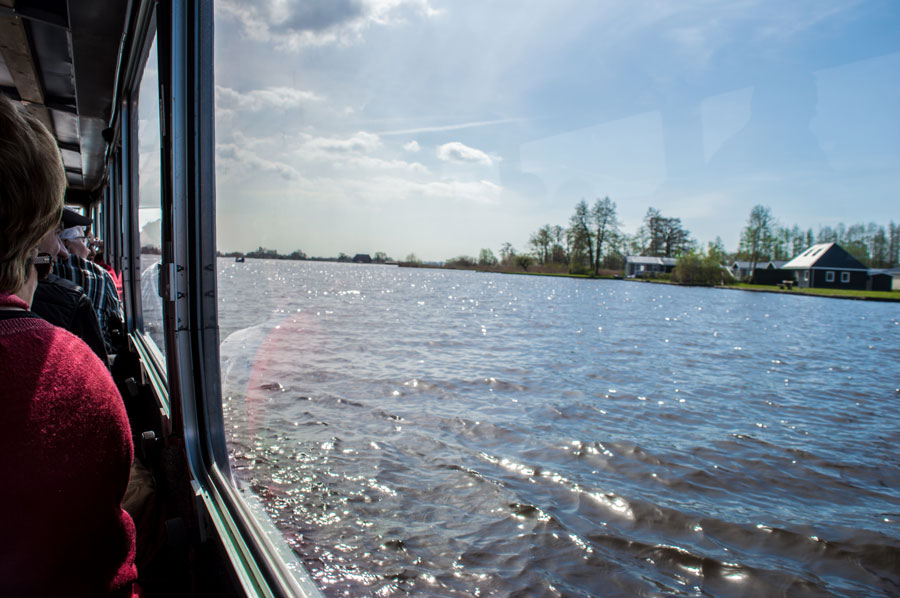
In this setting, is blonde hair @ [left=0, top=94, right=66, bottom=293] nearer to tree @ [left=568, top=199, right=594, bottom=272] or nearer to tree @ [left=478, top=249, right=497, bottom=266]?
tree @ [left=568, top=199, right=594, bottom=272]

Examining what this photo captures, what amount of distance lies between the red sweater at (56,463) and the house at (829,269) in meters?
17.9

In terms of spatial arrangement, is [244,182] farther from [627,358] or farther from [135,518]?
[627,358]

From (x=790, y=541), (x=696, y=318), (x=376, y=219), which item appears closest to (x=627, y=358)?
(x=790, y=541)

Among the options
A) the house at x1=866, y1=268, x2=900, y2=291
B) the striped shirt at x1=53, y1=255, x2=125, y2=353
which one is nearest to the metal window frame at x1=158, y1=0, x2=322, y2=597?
the striped shirt at x1=53, y1=255, x2=125, y2=353

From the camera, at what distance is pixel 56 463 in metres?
0.67

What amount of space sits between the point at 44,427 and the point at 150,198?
2.57 m

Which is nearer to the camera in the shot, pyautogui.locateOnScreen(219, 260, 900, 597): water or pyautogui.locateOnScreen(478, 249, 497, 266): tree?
pyautogui.locateOnScreen(219, 260, 900, 597): water

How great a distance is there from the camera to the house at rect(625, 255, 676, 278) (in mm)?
54750

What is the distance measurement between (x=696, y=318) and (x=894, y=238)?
719 inches

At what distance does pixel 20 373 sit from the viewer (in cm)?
62

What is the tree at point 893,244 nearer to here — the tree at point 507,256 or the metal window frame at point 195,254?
the metal window frame at point 195,254

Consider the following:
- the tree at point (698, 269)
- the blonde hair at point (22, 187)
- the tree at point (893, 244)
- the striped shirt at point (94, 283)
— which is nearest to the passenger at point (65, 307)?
the striped shirt at point (94, 283)

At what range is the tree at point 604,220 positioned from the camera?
34.9 meters

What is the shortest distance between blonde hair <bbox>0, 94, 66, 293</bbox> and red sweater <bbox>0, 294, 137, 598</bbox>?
8 centimetres
